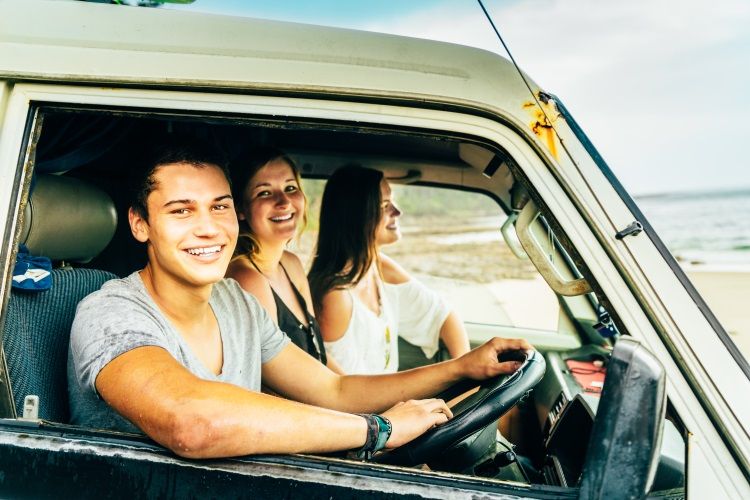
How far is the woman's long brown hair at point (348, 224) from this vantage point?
3.21m

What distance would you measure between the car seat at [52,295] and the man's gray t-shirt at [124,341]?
0.06 meters

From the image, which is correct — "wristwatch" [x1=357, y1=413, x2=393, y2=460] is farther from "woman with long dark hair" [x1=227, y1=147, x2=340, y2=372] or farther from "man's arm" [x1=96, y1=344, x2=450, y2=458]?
"woman with long dark hair" [x1=227, y1=147, x2=340, y2=372]

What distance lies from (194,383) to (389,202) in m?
2.21

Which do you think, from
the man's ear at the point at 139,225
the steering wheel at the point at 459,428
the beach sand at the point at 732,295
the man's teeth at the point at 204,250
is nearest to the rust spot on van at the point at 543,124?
the steering wheel at the point at 459,428

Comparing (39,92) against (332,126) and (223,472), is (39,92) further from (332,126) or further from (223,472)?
(223,472)

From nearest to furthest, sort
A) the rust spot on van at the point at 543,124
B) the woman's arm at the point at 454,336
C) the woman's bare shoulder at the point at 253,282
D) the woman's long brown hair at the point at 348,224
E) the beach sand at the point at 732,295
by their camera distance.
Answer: the rust spot on van at the point at 543,124
the woman's bare shoulder at the point at 253,282
the woman's long brown hair at the point at 348,224
the woman's arm at the point at 454,336
the beach sand at the point at 732,295

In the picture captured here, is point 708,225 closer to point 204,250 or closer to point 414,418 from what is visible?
point 414,418

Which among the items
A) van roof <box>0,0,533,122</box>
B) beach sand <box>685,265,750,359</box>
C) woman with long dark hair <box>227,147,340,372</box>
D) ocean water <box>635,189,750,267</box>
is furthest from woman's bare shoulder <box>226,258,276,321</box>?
ocean water <box>635,189,750,267</box>

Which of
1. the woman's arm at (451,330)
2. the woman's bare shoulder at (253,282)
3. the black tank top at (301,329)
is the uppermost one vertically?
the woman's arm at (451,330)

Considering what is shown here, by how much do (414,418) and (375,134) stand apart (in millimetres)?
683

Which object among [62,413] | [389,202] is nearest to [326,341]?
[389,202]

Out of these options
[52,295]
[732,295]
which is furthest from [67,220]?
[732,295]

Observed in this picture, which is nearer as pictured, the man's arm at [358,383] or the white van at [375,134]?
the white van at [375,134]

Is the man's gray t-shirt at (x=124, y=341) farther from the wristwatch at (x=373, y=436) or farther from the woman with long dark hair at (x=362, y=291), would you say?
the woman with long dark hair at (x=362, y=291)
